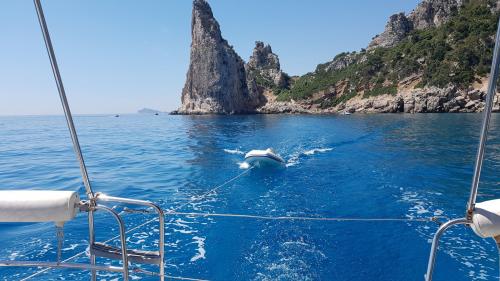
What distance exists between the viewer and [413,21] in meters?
124

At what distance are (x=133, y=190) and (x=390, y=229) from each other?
38.9ft

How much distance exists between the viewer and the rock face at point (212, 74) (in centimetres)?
11012

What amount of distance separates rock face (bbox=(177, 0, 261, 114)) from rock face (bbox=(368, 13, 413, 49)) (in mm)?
57477

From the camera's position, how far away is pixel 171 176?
18844 mm

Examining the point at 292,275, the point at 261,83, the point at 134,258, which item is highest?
the point at 261,83

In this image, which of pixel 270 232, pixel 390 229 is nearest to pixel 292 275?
pixel 270 232

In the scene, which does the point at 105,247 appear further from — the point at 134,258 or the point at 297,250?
the point at 297,250

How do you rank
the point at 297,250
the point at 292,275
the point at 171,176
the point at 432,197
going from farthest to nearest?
the point at 171,176, the point at 432,197, the point at 297,250, the point at 292,275

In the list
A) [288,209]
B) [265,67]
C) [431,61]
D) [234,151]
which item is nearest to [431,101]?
[431,61]

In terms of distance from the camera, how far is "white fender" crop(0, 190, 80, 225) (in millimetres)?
3168

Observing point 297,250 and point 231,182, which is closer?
point 297,250

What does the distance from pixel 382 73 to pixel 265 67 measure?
63691 millimetres

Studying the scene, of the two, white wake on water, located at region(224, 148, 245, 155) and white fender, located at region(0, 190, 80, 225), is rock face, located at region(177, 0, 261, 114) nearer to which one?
white wake on water, located at region(224, 148, 245, 155)

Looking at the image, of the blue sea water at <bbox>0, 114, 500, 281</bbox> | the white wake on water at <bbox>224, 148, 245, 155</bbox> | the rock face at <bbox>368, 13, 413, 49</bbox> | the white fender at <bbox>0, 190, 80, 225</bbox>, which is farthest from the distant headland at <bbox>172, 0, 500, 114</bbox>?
the white fender at <bbox>0, 190, 80, 225</bbox>
